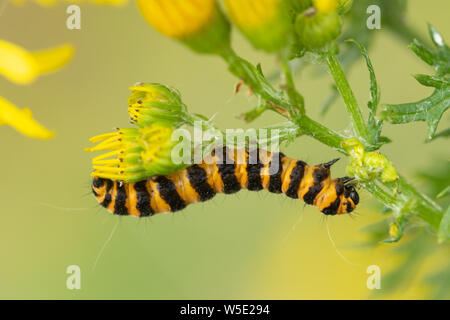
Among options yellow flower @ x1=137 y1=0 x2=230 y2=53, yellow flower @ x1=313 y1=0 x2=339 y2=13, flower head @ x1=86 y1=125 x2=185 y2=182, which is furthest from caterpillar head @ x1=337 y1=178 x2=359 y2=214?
yellow flower @ x1=137 y1=0 x2=230 y2=53

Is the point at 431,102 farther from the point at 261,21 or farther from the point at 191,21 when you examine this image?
the point at 191,21

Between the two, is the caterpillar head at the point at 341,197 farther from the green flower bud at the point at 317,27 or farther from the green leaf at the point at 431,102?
the green flower bud at the point at 317,27

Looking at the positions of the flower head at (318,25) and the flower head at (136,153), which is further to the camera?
the flower head at (136,153)

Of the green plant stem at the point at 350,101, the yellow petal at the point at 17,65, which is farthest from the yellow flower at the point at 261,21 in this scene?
the yellow petal at the point at 17,65

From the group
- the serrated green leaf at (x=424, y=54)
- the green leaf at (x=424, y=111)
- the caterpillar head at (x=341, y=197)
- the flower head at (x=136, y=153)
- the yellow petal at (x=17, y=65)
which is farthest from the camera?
the caterpillar head at (x=341, y=197)

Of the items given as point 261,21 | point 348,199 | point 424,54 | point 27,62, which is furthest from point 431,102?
point 27,62

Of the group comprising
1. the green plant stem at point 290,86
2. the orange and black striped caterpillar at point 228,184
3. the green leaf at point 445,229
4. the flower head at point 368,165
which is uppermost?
the green plant stem at point 290,86
